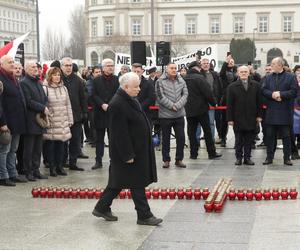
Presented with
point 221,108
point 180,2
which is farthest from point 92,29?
point 221,108

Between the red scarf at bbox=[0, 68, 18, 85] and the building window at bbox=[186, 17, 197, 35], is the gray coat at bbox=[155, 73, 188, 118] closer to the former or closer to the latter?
the red scarf at bbox=[0, 68, 18, 85]

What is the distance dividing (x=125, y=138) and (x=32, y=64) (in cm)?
390

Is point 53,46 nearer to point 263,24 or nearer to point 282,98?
point 263,24

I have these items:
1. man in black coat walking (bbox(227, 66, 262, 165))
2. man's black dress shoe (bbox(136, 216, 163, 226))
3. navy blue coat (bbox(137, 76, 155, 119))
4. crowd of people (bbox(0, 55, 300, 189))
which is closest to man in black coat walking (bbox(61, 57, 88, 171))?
crowd of people (bbox(0, 55, 300, 189))

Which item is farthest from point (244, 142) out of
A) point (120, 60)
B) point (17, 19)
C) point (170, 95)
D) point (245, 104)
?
point (17, 19)

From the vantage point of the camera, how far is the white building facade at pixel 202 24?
96.9 metres

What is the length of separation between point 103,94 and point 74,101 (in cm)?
54

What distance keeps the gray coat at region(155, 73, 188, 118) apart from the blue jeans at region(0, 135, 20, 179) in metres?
2.82

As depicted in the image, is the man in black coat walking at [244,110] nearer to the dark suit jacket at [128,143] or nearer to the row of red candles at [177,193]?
the row of red candles at [177,193]

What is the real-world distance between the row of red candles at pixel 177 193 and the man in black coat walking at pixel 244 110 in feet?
9.13

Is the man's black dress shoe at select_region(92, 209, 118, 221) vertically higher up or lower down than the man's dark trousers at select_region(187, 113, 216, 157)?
lower down

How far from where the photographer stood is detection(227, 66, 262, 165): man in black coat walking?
1209 centimetres

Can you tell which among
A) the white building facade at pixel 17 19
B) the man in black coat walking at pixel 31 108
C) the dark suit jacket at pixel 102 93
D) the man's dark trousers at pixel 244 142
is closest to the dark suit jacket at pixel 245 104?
the man's dark trousers at pixel 244 142

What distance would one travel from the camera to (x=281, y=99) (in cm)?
1182
